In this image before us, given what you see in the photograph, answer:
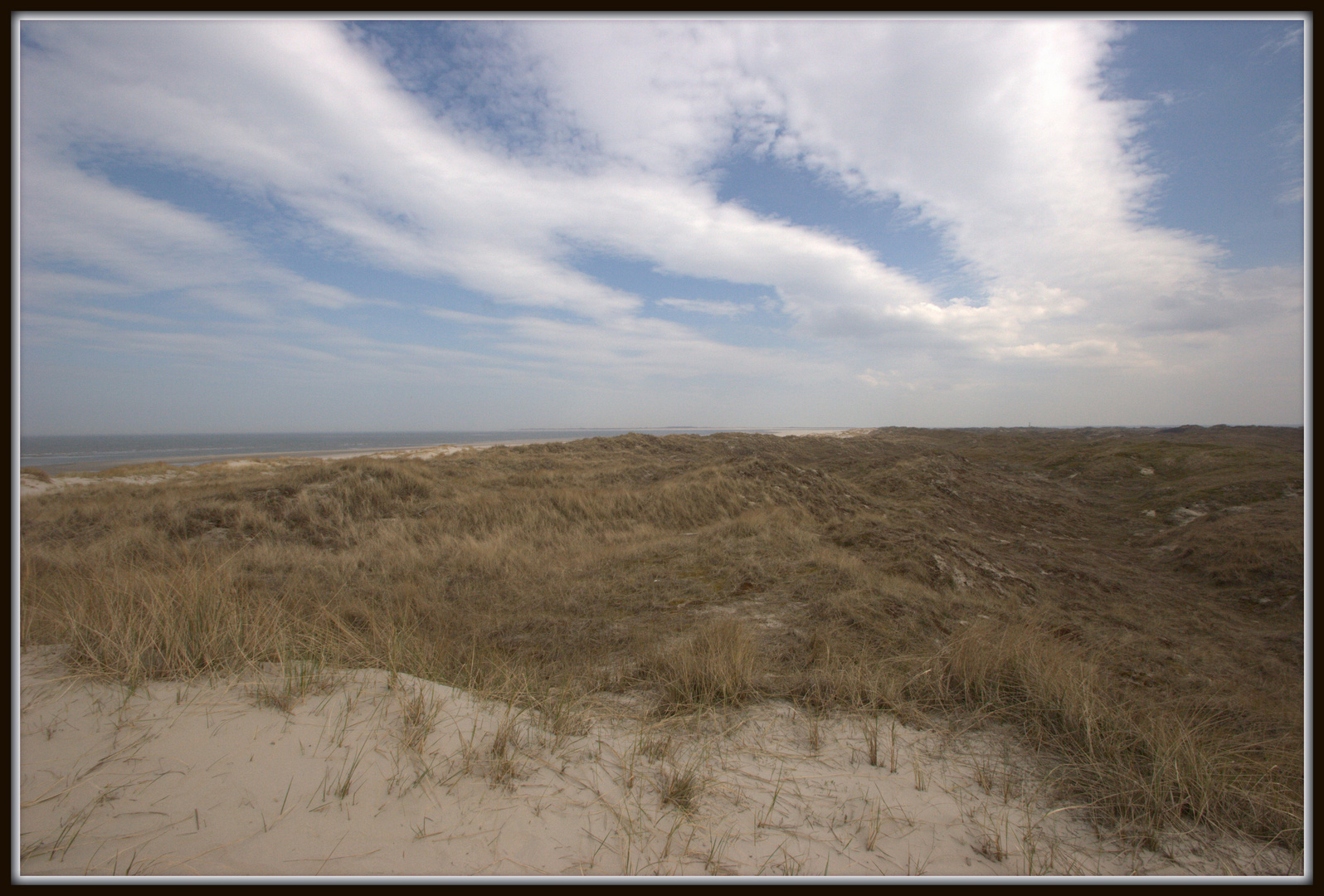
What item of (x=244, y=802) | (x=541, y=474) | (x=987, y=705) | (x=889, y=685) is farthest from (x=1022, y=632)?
(x=541, y=474)

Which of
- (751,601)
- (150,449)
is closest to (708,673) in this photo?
(751,601)

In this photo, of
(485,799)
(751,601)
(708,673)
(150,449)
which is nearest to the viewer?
(485,799)

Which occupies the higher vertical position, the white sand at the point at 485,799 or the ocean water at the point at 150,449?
the white sand at the point at 485,799

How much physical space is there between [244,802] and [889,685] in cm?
441

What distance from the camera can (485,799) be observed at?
8.96ft

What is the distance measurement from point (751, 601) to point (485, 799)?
5.08 metres

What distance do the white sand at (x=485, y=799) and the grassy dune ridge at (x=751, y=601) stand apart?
1.32 feet

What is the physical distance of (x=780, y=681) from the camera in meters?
4.47

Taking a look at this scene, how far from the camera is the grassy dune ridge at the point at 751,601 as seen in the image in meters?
3.78

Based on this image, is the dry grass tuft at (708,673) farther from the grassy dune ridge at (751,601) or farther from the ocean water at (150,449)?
the ocean water at (150,449)

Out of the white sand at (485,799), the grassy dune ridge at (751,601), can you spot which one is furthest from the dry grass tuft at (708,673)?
the white sand at (485,799)

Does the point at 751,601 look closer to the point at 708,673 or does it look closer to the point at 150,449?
the point at 708,673

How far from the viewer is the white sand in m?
2.40

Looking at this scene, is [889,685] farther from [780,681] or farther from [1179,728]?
[1179,728]
